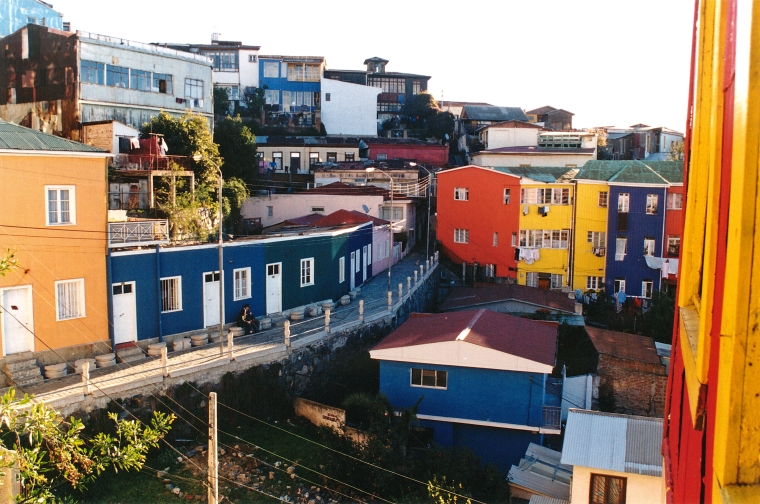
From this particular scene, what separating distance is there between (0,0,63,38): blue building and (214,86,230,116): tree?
11.1 meters

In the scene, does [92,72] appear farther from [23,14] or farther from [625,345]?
[625,345]

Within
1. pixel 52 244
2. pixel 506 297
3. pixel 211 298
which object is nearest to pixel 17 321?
pixel 52 244

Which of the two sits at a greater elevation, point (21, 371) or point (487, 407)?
point (21, 371)

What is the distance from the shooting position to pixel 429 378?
19.9 m

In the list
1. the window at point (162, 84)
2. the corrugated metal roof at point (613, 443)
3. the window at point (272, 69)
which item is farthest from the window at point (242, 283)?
the window at point (272, 69)

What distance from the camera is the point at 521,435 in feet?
63.4

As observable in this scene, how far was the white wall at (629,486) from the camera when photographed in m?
13.8

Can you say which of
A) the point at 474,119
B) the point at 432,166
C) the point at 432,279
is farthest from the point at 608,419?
the point at 474,119

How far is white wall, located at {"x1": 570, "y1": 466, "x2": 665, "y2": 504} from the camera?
13.8 meters

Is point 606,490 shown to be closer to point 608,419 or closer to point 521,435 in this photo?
point 608,419

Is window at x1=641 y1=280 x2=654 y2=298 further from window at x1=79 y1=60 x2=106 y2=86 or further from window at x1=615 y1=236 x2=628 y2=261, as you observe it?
window at x1=79 y1=60 x2=106 y2=86

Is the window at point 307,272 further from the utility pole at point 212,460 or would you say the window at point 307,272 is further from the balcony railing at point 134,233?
the utility pole at point 212,460

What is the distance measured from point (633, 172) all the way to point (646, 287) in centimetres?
582

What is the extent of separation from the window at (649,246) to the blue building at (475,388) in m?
16.4
